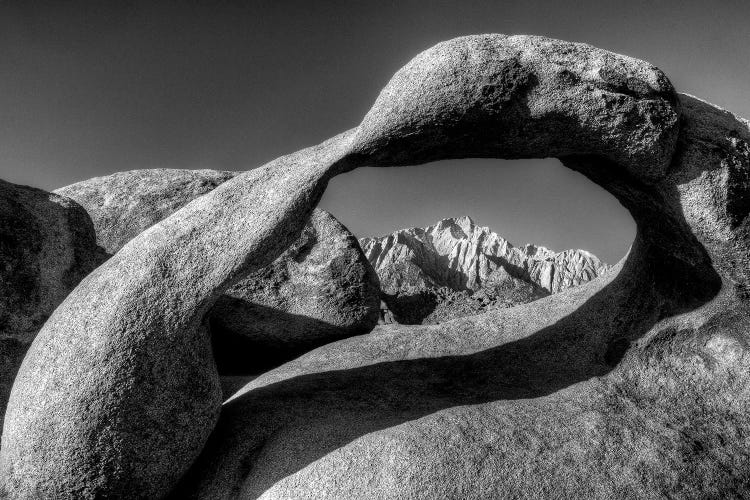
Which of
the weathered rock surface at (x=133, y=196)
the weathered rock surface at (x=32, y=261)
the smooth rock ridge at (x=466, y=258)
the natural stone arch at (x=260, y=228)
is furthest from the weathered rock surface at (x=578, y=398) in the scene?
the smooth rock ridge at (x=466, y=258)

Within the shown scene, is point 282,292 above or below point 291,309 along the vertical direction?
above

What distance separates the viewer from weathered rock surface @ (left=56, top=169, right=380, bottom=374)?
4.57 meters

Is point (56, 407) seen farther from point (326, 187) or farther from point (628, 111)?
point (628, 111)

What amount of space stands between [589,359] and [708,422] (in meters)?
0.76

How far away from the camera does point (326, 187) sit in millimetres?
3180

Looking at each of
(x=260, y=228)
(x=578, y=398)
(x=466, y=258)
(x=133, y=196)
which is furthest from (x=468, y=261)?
(x=260, y=228)

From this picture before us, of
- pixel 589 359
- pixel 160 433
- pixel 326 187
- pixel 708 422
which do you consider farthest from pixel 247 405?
pixel 708 422

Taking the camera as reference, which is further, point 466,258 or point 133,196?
point 466,258

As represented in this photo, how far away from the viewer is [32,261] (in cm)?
368

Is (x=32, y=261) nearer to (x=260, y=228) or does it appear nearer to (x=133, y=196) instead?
(x=133, y=196)

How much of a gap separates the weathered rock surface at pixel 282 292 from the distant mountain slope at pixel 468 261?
35.4 ft

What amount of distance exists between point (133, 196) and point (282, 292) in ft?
5.21

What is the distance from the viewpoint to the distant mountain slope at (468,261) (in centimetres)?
2108

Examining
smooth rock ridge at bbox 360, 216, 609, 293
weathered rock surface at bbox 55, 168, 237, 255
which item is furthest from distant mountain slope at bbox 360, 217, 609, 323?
weathered rock surface at bbox 55, 168, 237, 255
